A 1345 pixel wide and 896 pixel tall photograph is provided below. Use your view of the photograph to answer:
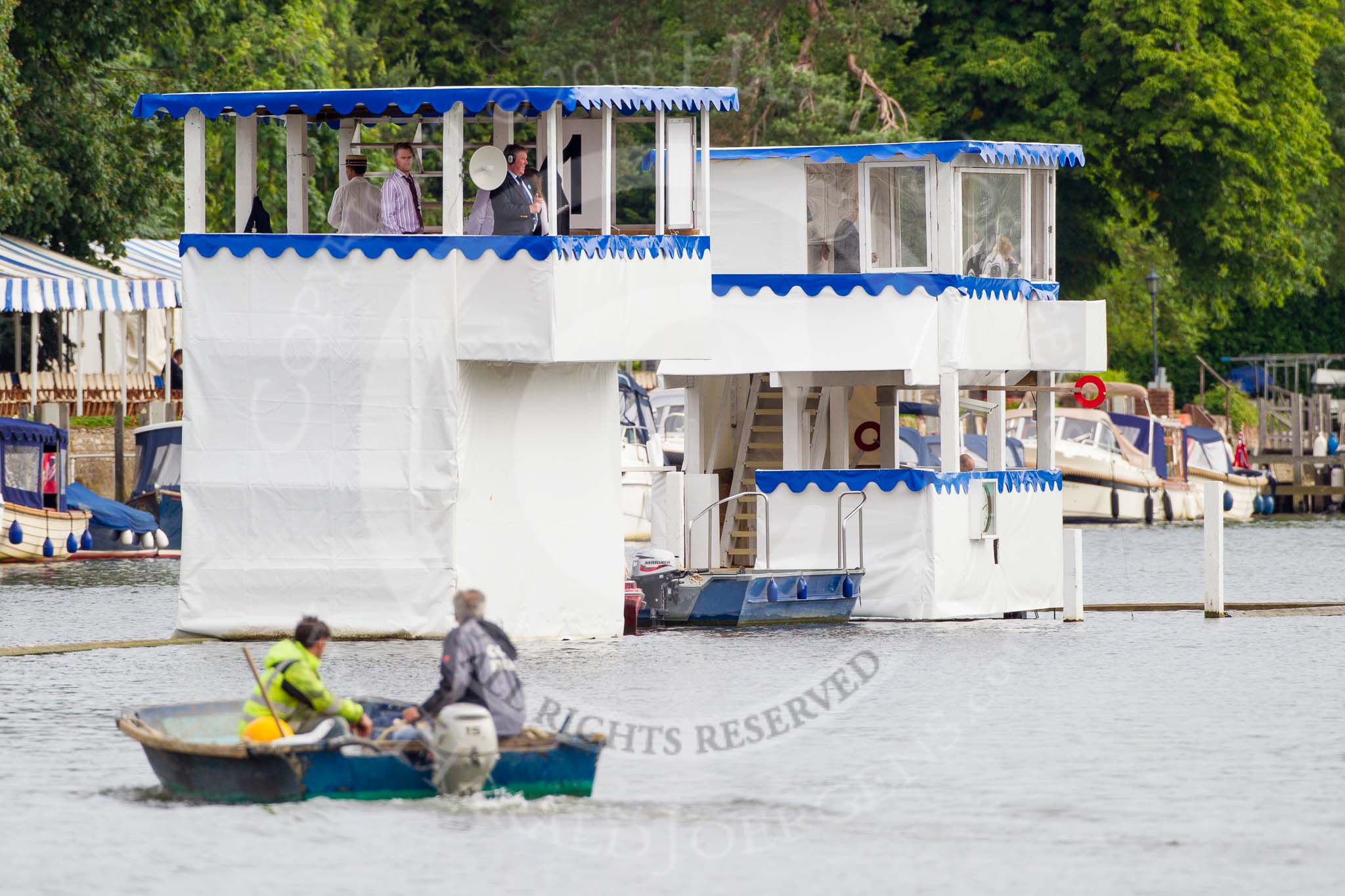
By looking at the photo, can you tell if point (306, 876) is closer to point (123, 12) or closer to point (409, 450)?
point (409, 450)

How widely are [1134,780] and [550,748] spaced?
4.92m

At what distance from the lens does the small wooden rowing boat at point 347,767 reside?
18.0m

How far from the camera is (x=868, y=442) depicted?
35.5 meters

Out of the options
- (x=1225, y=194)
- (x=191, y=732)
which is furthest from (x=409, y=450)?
(x=1225, y=194)

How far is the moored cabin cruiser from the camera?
31344 millimetres

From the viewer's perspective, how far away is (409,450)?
90.4 feet

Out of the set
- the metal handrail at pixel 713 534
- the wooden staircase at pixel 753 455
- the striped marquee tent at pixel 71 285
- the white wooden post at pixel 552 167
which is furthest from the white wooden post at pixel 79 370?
the white wooden post at pixel 552 167

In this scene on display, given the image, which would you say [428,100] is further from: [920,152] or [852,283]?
[920,152]

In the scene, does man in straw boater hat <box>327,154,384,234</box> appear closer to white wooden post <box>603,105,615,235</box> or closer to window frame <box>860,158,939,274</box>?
white wooden post <box>603,105,615,235</box>

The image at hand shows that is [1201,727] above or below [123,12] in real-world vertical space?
below

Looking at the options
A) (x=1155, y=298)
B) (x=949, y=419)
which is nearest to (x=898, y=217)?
(x=949, y=419)

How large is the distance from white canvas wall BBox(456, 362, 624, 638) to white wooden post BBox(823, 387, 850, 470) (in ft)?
21.5

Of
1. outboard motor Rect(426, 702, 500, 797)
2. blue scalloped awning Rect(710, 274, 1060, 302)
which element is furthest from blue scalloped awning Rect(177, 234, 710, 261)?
outboard motor Rect(426, 702, 500, 797)

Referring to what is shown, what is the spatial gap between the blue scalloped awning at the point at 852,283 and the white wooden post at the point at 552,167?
4.08m
